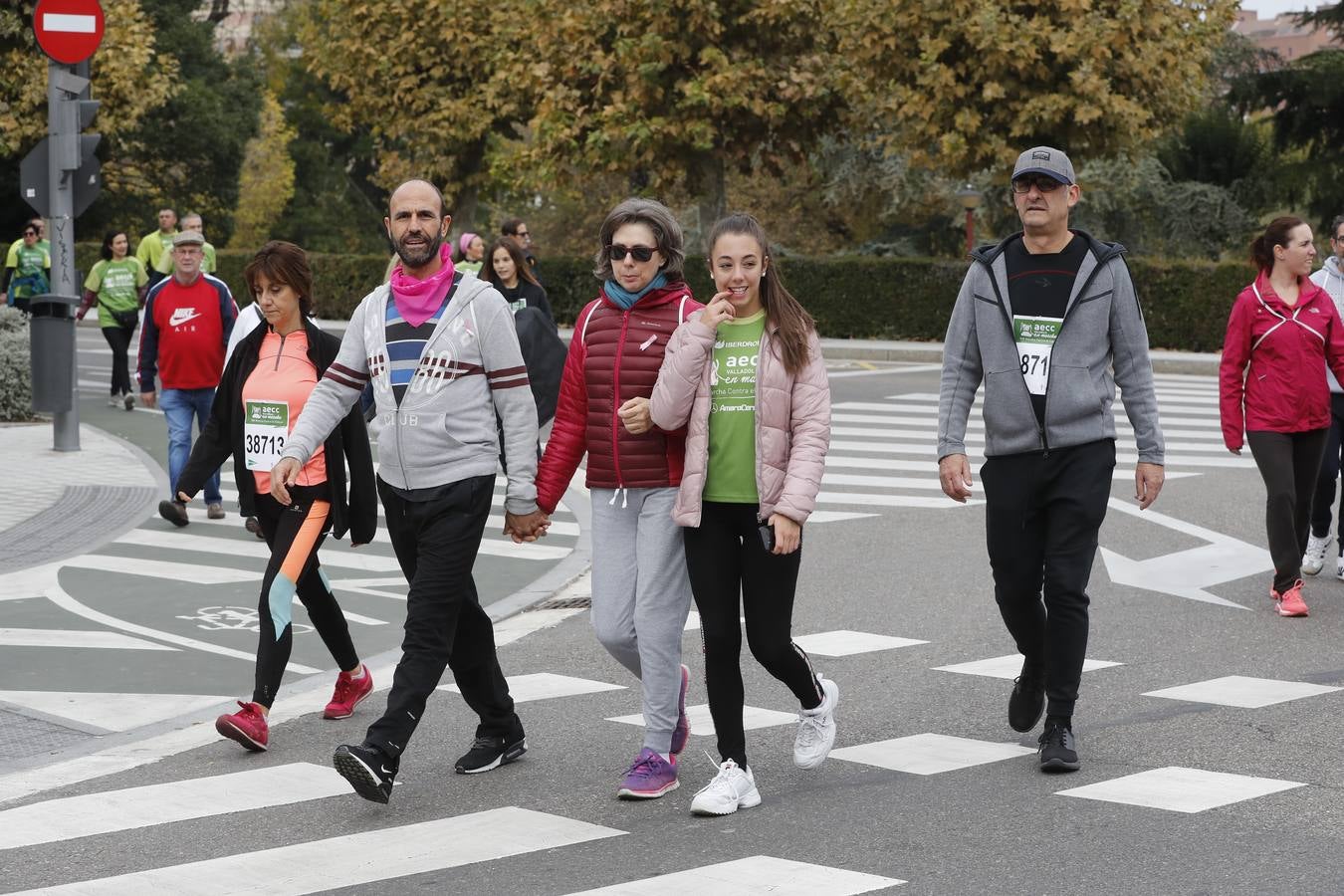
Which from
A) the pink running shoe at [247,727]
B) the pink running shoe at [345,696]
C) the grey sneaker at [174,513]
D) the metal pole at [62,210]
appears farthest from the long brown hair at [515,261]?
the pink running shoe at [247,727]

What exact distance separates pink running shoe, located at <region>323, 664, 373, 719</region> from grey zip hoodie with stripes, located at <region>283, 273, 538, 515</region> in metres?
1.36

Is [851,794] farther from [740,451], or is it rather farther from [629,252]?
[629,252]

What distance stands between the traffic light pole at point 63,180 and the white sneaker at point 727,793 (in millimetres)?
10529

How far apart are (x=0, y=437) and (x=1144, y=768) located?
42.0ft

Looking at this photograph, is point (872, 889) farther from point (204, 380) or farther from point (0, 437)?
point (0, 437)

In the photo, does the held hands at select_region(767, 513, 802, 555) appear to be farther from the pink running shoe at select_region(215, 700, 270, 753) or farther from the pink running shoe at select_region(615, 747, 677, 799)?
the pink running shoe at select_region(215, 700, 270, 753)

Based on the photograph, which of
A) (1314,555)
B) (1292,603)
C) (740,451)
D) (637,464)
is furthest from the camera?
(1314,555)

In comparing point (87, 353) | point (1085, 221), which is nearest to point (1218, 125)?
point (1085, 221)

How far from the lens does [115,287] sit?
63.2 feet

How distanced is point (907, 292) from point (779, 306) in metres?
26.3

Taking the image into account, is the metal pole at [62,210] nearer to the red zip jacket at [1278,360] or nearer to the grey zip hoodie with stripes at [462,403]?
the red zip jacket at [1278,360]

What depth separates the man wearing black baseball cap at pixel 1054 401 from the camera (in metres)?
6.09

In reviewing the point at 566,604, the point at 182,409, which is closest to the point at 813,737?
the point at 566,604

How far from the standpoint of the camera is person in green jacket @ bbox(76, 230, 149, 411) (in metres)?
19.3
